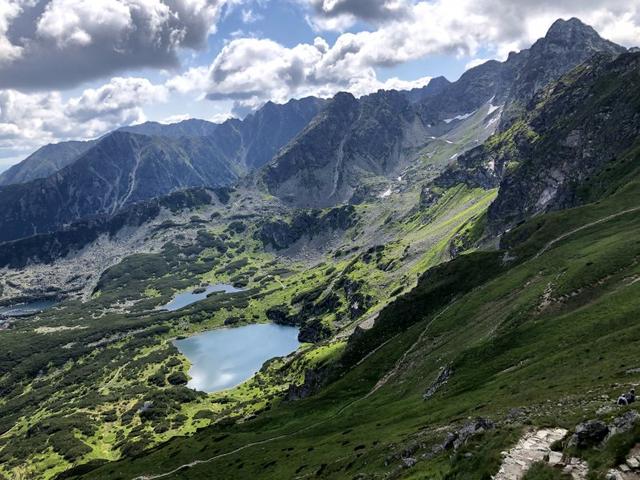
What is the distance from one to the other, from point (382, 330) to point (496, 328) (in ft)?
179

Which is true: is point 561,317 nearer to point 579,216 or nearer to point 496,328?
point 496,328

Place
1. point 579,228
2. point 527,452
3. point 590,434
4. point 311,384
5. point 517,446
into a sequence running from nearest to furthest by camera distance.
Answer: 1. point 590,434
2. point 527,452
3. point 517,446
4. point 579,228
5. point 311,384

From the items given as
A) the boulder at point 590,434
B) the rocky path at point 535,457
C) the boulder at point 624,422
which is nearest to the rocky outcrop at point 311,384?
the rocky path at point 535,457

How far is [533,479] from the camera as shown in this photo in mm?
28797

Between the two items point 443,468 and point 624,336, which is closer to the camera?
point 443,468

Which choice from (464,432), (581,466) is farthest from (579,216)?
(581,466)

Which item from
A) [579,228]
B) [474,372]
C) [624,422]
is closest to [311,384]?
[474,372]

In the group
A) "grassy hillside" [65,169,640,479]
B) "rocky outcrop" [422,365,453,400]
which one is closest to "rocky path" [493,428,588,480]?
"grassy hillside" [65,169,640,479]

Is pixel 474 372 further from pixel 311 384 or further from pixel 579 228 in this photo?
pixel 311 384

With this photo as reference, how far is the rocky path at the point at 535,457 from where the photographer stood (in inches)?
1111

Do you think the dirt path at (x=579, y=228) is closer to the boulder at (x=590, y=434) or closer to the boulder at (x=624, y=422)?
the boulder at (x=624, y=422)

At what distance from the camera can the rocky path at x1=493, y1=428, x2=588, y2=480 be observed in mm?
28223

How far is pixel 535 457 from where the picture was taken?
1259 inches

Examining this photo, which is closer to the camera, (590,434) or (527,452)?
(590,434)
